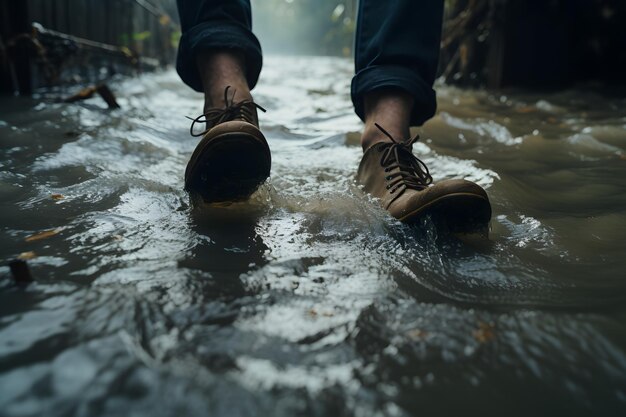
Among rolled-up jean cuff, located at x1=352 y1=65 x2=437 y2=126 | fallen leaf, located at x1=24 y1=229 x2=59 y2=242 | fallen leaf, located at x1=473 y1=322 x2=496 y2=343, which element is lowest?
fallen leaf, located at x1=473 y1=322 x2=496 y2=343

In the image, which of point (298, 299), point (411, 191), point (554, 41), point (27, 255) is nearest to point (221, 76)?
point (411, 191)

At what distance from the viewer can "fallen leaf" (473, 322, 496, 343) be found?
0.65 meters

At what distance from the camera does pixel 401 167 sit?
4.13 ft

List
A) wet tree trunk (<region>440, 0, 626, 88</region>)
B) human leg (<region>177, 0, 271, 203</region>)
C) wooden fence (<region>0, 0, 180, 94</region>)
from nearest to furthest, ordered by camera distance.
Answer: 1. human leg (<region>177, 0, 271, 203</region>)
2. wooden fence (<region>0, 0, 180, 94</region>)
3. wet tree trunk (<region>440, 0, 626, 88</region>)

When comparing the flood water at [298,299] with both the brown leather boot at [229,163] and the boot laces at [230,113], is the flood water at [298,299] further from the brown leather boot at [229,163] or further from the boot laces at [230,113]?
the boot laces at [230,113]

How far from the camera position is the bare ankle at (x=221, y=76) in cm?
139

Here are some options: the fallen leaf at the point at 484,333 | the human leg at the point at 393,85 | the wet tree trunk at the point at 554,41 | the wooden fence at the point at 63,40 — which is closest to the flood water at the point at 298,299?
the fallen leaf at the point at 484,333

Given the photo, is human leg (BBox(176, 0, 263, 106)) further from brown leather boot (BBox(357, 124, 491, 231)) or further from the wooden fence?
the wooden fence

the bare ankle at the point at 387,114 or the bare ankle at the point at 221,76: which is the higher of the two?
the bare ankle at the point at 221,76

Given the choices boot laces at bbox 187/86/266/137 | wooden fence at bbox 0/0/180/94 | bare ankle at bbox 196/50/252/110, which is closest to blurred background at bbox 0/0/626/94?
wooden fence at bbox 0/0/180/94

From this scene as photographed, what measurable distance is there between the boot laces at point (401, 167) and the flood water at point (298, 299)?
0.38 ft

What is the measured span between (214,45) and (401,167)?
28.4 inches

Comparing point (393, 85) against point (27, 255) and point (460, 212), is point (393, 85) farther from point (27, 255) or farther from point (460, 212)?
point (27, 255)

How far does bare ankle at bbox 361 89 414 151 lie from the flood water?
18 centimetres
